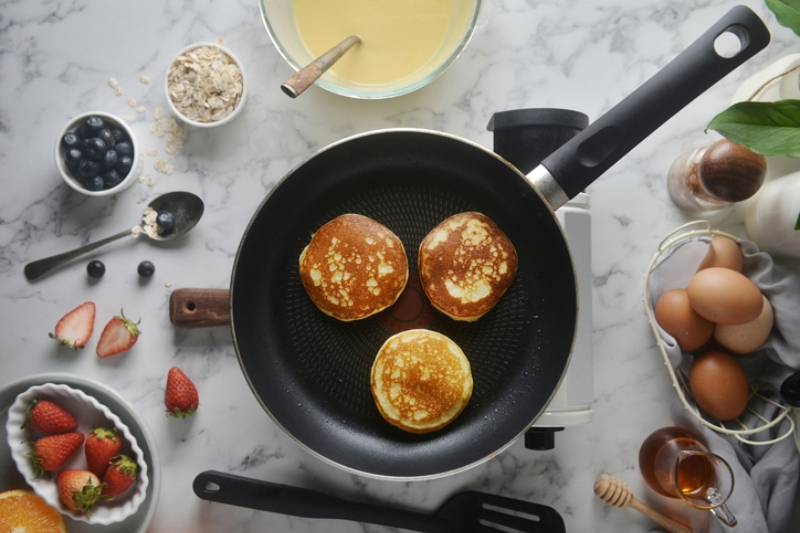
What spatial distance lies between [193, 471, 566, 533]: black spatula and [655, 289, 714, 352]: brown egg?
0.46 metres

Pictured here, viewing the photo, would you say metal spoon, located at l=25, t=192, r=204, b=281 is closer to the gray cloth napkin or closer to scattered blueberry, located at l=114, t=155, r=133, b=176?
scattered blueberry, located at l=114, t=155, r=133, b=176

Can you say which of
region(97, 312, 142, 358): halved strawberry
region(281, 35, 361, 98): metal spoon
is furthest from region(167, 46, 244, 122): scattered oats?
region(97, 312, 142, 358): halved strawberry

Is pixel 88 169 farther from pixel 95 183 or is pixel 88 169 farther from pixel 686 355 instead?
pixel 686 355

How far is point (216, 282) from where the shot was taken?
1.17 meters

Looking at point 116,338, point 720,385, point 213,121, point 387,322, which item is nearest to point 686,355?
point 720,385

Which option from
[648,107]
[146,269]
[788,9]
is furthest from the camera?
[146,269]

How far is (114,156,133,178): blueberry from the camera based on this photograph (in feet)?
3.62

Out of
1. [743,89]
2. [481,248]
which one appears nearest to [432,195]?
[481,248]

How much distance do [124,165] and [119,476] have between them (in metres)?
0.65

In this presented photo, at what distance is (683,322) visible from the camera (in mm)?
1057

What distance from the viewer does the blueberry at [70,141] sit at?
1089mm

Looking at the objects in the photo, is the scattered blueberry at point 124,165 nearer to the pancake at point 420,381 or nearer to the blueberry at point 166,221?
the blueberry at point 166,221

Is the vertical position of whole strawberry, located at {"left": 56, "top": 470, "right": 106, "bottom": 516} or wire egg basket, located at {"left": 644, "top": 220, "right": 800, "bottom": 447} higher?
whole strawberry, located at {"left": 56, "top": 470, "right": 106, "bottom": 516}

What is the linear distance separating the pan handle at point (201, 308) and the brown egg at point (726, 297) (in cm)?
95
